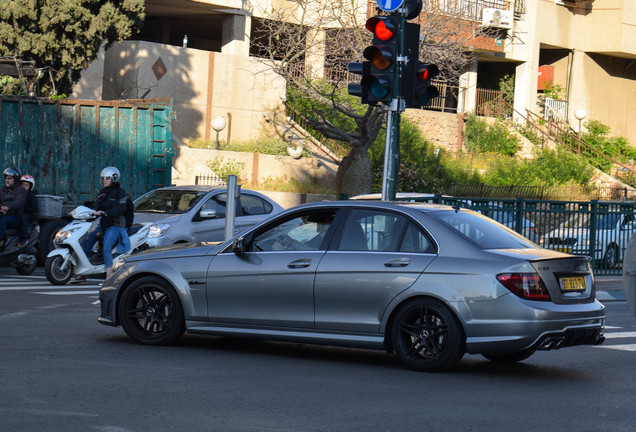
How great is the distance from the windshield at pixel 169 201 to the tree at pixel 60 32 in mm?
8366

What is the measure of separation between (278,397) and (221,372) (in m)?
1.15

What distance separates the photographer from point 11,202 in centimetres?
1759

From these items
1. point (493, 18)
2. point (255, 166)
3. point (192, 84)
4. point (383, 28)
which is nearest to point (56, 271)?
point (383, 28)

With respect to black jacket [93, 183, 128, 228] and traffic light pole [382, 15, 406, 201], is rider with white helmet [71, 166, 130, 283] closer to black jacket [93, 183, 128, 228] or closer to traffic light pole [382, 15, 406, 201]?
black jacket [93, 183, 128, 228]

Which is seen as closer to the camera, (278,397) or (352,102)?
(278,397)

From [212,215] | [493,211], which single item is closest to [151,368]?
[212,215]

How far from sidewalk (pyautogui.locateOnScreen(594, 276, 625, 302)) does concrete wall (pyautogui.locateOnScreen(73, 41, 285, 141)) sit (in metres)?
15.1

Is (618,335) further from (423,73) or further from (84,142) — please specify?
(84,142)

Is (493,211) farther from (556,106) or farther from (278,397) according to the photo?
(556,106)

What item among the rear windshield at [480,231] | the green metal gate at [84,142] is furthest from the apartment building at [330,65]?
the rear windshield at [480,231]

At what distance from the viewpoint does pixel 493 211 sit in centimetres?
2106

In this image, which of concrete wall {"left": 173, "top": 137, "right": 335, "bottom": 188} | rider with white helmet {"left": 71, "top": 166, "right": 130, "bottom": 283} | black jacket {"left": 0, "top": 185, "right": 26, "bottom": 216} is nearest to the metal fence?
rider with white helmet {"left": 71, "top": 166, "right": 130, "bottom": 283}

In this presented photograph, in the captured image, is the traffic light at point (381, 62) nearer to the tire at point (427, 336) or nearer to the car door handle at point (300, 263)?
the car door handle at point (300, 263)

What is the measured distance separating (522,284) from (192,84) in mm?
25906
